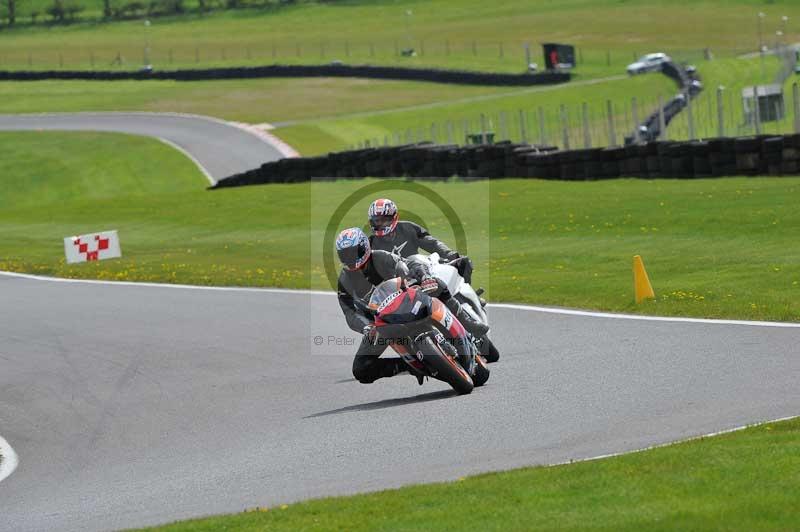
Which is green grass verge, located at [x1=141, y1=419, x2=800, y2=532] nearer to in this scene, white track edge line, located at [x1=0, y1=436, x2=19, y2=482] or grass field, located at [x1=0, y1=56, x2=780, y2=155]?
white track edge line, located at [x1=0, y1=436, x2=19, y2=482]

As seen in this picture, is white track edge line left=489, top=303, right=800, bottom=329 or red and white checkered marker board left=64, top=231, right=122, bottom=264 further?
red and white checkered marker board left=64, top=231, right=122, bottom=264

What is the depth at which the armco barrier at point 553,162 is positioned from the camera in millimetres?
25734

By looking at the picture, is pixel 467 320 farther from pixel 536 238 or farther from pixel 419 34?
pixel 419 34

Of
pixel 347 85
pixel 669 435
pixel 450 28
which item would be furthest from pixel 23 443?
pixel 450 28

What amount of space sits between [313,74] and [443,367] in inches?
3024

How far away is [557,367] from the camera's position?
12.3 meters

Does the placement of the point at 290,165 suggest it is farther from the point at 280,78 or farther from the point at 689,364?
the point at 280,78

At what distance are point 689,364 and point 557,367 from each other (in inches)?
45.8

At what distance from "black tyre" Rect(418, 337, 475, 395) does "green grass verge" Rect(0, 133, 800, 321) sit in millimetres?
3979

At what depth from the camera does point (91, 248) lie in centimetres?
2695

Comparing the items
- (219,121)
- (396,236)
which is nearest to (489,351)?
(396,236)

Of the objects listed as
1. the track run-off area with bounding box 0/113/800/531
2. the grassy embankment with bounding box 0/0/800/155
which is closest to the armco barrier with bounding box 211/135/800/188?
the grassy embankment with bounding box 0/0/800/155

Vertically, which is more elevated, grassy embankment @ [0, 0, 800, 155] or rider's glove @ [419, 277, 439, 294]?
grassy embankment @ [0, 0, 800, 155]

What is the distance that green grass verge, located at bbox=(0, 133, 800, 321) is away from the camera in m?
16.8
